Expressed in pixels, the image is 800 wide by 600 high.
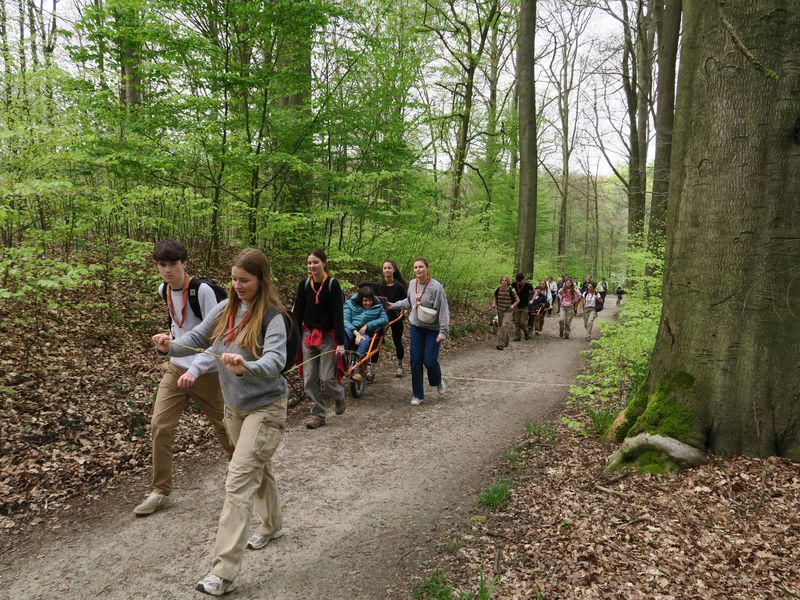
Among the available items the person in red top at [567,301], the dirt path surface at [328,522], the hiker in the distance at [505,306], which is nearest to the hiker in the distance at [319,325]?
the dirt path surface at [328,522]

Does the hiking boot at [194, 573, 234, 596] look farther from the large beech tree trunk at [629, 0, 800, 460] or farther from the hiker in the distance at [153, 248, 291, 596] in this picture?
the large beech tree trunk at [629, 0, 800, 460]

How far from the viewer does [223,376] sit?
10.8 feet

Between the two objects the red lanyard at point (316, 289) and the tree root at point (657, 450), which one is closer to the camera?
the tree root at point (657, 450)

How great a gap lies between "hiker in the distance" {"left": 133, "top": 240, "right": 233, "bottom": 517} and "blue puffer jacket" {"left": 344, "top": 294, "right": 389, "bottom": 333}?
11.2ft

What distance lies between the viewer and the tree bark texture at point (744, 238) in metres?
3.69

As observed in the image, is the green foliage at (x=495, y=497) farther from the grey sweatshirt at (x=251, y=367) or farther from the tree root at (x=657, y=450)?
the grey sweatshirt at (x=251, y=367)

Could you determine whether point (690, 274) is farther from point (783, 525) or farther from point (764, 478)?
point (783, 525)

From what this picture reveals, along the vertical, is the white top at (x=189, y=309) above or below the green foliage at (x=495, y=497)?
above

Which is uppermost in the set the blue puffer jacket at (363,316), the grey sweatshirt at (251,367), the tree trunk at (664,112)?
the tree trunk at (664,112)

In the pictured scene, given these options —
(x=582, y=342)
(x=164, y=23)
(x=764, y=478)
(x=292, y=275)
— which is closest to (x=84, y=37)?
(x=164, y=23)

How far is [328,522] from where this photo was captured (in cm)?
403

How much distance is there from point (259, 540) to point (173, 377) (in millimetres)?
1548

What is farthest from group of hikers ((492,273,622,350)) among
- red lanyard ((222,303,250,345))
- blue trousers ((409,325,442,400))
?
red lanyard ((222,303,250,345))

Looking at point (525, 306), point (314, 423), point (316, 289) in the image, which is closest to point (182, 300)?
point (316, 289)
